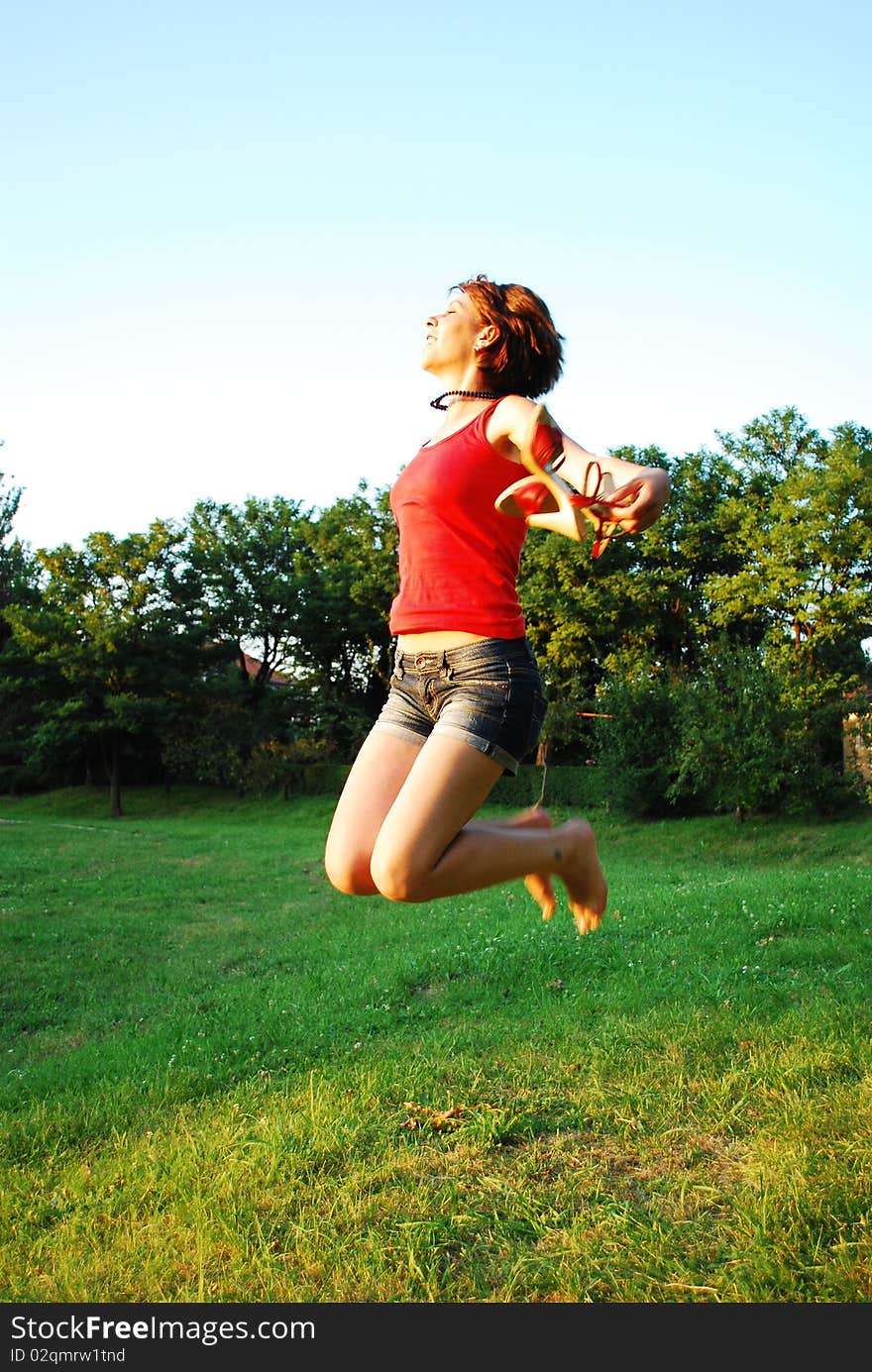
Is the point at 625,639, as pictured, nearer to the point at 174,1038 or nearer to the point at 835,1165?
the point at 174,1038

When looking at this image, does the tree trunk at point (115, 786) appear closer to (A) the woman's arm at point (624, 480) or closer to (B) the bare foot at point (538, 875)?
(B) the bare foot at point (538, 875)

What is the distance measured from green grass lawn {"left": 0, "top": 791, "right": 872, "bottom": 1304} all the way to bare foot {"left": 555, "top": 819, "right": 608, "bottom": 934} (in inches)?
45.4

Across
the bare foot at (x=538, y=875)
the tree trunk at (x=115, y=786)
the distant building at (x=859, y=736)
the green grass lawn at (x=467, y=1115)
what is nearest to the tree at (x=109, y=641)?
the tree trunk at (x=115, y=786)

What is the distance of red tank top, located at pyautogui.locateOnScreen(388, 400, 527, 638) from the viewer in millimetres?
3650

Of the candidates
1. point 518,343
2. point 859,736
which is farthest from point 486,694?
point 859,736

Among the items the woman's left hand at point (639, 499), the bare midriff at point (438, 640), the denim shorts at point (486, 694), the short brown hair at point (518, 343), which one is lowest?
the denim shorts at point (486, 694)

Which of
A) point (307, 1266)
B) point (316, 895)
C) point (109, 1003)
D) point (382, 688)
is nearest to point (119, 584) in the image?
point (382, 688)

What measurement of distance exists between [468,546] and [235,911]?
12.5 meters

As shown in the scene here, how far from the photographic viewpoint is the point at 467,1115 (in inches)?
201

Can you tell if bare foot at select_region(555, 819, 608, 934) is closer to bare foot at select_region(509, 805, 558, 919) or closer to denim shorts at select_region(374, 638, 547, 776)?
bare foot at select_region(509, 805, 558, 919)

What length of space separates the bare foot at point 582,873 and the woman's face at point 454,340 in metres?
1.86

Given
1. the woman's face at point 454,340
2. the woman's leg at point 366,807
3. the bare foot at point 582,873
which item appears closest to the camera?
the woman's leg at point 366,807

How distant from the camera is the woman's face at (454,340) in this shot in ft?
13.0

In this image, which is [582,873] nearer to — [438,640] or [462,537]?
[438,640]
